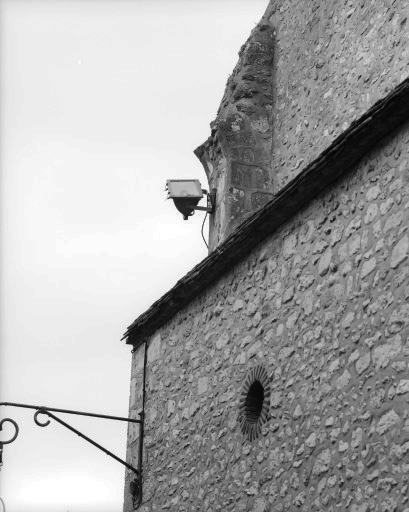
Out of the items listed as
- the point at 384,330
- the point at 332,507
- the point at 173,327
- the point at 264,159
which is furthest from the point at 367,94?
the point at 332,507

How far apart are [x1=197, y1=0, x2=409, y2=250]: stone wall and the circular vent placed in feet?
9.84

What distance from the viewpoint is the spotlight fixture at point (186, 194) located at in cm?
1163

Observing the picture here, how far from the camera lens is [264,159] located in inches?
462

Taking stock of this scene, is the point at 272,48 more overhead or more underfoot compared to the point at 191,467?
more overhead

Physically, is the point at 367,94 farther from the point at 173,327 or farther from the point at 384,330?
the point at 384,330

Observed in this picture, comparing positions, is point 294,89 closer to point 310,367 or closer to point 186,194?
point 186,194

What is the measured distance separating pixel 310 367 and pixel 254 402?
978 millimetres

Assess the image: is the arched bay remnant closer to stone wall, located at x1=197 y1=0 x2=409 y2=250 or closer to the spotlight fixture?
stone wall, located at x1=197 y1=0 x2=409 y2=250

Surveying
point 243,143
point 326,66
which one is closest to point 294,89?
point 326,66

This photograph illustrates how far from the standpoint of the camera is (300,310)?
26.0ft

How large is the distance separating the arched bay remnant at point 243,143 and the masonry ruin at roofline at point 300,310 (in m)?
0.02

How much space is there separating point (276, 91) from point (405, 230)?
17.6 ft

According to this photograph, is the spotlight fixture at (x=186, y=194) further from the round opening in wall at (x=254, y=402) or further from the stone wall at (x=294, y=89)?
the round opening in wall at (x=254, y=402)

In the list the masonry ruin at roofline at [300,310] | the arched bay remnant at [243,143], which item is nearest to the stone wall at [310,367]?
the masonry ruin at roofline at [300,310]
